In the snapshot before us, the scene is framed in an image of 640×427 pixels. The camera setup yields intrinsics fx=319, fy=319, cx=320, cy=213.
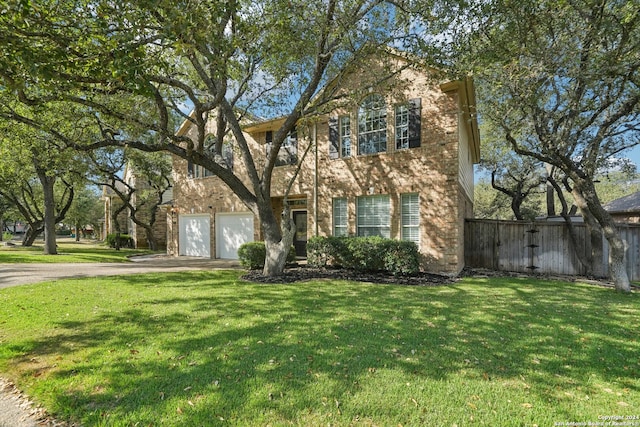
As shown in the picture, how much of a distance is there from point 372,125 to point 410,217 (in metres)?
3.57

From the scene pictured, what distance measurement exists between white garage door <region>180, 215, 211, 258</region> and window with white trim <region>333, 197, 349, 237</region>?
732 centimetres

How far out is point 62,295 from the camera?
6.92 m

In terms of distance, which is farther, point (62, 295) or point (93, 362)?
point (62, 295)

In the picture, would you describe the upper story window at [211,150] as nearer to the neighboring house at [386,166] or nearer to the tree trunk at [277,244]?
the neighboring house at [386,166]

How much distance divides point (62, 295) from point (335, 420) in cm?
709

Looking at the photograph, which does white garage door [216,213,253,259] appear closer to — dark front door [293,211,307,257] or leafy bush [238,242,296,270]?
dark front door [293,211,307,257]

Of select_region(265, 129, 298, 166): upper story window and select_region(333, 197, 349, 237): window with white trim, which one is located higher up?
select_region(265, 129, 298, 166): upper story window

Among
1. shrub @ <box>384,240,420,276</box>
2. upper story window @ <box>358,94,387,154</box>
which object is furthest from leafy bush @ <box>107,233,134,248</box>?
shrub @ <box>384,240,420,276</box>

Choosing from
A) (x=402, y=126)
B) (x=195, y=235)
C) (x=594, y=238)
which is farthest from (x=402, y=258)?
(x=195, y=235)

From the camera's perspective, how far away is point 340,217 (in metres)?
12.0

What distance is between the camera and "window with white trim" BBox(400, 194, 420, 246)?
10.5 meters

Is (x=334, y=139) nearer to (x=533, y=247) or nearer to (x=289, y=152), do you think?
(x=289, y=152)

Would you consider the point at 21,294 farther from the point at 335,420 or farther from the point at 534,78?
the point at 534,78

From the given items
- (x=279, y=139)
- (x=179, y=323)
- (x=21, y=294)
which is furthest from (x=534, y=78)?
(x=21, y=294)
